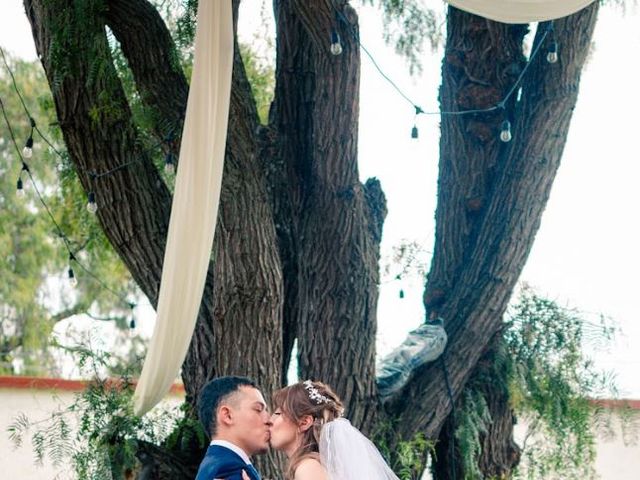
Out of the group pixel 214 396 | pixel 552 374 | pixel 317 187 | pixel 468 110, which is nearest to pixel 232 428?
pixel 214 396

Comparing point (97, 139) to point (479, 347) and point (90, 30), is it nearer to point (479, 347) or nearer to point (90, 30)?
point (90, 30)

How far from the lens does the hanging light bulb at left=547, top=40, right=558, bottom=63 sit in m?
7.07

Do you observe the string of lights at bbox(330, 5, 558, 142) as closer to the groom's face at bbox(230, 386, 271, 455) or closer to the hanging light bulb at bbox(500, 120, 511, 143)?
the hanging light bulb at bbox(500, 120, 511, 143)

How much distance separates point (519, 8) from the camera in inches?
215

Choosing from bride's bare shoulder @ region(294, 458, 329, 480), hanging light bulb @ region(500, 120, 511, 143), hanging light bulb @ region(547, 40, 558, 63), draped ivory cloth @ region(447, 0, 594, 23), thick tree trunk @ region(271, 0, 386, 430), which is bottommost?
bride's bare shoulder @ region(294, 458, 329, 480)

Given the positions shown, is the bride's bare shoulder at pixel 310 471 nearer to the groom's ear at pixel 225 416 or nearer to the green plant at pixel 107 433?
the groom's ear at pixel 225 416

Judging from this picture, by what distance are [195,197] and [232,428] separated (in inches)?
50.4

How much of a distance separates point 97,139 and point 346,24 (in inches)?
52.1

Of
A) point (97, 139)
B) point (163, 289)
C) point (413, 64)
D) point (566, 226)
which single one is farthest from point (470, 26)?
point (566, 226)

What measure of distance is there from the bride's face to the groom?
0.05 meters

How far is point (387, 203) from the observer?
6.98 metres

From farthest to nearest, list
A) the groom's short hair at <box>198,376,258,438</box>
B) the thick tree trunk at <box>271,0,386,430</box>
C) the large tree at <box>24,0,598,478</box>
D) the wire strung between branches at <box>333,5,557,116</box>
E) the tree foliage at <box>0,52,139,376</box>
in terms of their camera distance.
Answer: the tree foliage at <box>0,52,139,376</box> → the thick tree trunk at <box>271,0,386,430</box> → the wire strung between branches at <box>333,5,557,116</box> → the large tree at <box>24,0,598,478</box> → the groom's short hair at <box>198,376,258,438</box>

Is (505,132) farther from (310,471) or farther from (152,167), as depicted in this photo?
(310,471)

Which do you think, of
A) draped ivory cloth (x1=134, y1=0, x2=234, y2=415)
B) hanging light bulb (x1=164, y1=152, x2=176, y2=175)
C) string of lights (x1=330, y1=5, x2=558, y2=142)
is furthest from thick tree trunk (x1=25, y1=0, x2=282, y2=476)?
draped ivory cloth (x1=134, y1=0, x2=234, y2=415)
